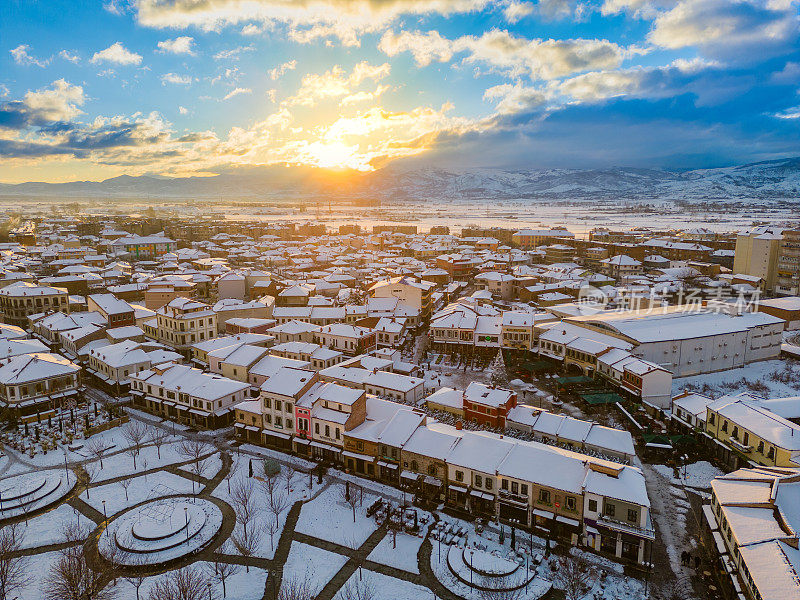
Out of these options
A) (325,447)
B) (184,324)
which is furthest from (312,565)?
(184,324)

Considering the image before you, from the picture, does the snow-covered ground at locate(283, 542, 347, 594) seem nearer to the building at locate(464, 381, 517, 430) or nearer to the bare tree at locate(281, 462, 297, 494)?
the bare tree at locate(281, 462, 297, 494)

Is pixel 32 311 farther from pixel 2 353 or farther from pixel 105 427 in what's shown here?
pixel 105 427

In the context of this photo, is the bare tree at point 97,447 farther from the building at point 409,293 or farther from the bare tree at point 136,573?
the building at point 409,293

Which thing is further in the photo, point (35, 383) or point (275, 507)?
point (35, 383)

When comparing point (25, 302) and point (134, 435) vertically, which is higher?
point (25, 302)

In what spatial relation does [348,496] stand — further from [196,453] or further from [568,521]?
[568,521]

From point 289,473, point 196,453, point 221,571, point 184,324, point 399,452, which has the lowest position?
point 289,473

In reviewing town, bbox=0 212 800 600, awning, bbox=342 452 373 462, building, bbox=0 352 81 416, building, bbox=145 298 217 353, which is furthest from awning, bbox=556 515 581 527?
building, bbox=145 298 217 353
